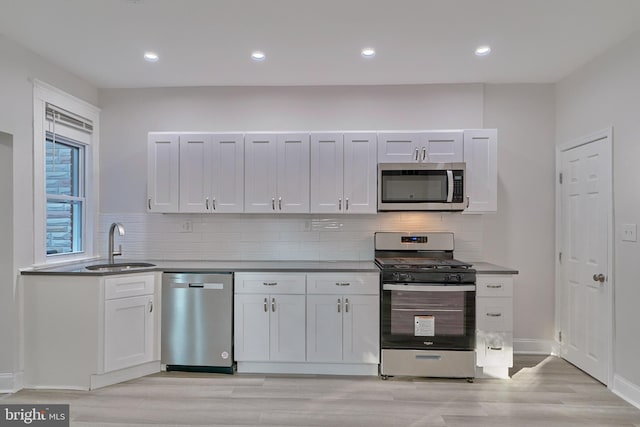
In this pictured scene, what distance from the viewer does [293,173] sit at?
11.1 feet

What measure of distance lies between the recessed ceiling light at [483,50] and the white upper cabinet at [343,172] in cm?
108

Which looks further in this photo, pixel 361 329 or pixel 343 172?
pixel 343 172

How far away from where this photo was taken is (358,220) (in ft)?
11.9

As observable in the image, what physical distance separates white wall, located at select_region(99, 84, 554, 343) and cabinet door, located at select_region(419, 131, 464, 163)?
0.32 m

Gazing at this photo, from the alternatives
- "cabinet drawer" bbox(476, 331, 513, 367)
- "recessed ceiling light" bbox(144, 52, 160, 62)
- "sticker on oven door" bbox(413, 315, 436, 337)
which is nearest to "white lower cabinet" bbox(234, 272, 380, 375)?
"sticker on oven door" bbox(413, 315, 436, 337)

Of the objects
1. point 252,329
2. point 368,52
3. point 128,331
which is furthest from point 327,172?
point 128,331

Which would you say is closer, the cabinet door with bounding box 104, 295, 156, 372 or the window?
the cabinet door with bounding box 104, 295, 156, 372

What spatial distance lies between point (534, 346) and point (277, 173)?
313 cm

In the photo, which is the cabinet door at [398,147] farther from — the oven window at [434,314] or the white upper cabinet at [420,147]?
the oven window at [434,314]

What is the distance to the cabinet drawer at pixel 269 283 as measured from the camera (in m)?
3.05

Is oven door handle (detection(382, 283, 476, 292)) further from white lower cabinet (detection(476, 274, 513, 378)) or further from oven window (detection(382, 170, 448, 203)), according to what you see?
oven window (detection(382, 170, 448, 203))

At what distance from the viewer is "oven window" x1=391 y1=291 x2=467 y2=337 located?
115 inches

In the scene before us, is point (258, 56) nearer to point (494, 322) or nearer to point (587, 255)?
point (494, 322)

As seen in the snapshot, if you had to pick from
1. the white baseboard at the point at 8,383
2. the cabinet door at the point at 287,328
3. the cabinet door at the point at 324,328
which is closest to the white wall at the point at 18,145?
the white baseboard at the point at 8,383
